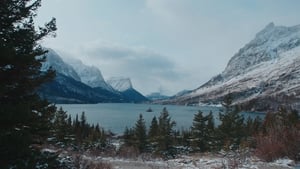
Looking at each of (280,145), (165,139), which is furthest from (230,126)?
(280,145)

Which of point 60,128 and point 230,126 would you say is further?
point 60,128

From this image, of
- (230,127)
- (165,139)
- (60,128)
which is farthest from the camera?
(60,128)

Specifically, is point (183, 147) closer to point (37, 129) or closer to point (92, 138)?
point (92, 138)

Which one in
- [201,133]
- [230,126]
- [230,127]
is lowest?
[201,133]

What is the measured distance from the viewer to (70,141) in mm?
46094

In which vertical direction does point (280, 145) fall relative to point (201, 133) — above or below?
above

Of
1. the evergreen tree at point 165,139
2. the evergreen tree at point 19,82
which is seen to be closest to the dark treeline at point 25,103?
the evergreen tree at point 19,82

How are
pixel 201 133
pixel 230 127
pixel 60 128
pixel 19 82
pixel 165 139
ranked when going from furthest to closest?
pixel 60 128 < pixel 201 133 < pixel 165 139 < pixel 230 127 < pixel 19 82

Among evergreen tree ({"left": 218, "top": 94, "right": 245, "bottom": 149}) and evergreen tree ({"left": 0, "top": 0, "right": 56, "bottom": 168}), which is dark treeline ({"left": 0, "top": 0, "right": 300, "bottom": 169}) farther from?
evergreen tree ({"left": 218, "top": 94, "right": 245, "bottom": 149})

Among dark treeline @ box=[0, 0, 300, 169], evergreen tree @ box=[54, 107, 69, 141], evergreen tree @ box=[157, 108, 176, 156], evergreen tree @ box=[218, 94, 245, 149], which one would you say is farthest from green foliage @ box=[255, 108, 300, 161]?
evergreen tree @ box=[54, 107, 69, 141]

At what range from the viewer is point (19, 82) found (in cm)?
1242

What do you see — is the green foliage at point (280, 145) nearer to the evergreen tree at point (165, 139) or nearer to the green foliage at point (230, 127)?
the green foliage at point (230, 127)

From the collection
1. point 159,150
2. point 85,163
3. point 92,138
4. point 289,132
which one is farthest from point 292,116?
point 85,163

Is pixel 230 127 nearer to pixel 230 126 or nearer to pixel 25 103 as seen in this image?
pixel 230 126
